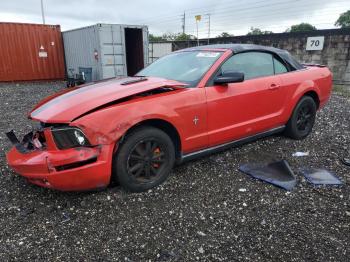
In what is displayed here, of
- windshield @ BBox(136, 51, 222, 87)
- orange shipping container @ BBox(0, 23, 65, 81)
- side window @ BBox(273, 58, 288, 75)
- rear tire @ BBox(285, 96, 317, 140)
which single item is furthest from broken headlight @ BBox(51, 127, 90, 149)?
orange shipping container @ BBox(0, 23, 65, 81)

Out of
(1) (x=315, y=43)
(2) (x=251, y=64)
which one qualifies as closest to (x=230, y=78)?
(2) (x=251, y=64)

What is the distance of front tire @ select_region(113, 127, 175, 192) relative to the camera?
2.98 meters

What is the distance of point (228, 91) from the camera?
365 centimetres

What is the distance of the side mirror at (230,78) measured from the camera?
3.45m

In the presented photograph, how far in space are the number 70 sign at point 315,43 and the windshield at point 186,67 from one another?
424 inches

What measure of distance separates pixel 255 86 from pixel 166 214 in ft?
6.97

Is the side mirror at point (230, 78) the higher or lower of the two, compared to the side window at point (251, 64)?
lower

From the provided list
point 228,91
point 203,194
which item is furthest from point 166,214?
point 228,91

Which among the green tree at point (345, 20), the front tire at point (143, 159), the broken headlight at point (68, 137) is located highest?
the green tree at point (345, 20)

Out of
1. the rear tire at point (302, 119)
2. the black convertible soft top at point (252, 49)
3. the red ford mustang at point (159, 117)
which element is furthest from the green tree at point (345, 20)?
the red ford mustang at point (159, 117)

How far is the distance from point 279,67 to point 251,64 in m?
0.61

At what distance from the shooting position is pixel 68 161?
8.84ft

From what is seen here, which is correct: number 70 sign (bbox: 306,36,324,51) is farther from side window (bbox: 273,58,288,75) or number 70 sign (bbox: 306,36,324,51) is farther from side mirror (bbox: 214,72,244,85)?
side mirror (bbox: 214,72,244,85)

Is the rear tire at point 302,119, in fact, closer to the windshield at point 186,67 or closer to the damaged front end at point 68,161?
the windshield at point 186,67
